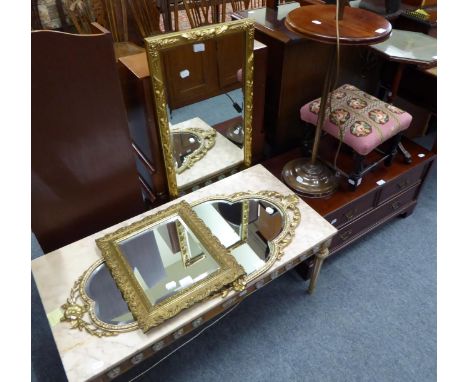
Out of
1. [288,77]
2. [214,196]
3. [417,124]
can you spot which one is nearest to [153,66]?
[214,196]

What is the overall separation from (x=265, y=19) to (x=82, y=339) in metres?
1.31

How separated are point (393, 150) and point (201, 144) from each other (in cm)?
84

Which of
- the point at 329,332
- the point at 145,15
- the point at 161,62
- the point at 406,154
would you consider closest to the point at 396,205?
the point at 406,154

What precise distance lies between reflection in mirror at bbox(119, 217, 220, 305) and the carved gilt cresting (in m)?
0.04

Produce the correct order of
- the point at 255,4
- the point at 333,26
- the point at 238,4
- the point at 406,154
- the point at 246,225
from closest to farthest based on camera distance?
the point at 333,26, the point at 246,225, the point at 406,154, the point at 238,4, the point at 255,4

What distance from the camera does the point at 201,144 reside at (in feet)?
4.81

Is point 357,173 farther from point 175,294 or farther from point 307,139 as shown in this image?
point 175,294

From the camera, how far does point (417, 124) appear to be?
2332 mm

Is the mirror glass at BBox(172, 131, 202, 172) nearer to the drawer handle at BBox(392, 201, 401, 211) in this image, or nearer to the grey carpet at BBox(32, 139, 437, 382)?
the grey carpet at BBox(32, 139, 437, 382)

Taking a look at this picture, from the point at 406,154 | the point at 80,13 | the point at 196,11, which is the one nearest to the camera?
the point at 406,154

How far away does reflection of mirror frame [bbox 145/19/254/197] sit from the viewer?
108 centimetres

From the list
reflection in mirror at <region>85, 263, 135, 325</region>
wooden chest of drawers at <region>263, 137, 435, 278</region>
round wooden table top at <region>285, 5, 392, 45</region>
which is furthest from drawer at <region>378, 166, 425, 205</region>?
reflection in mirror at <region>85, 263, 135, 325</region>

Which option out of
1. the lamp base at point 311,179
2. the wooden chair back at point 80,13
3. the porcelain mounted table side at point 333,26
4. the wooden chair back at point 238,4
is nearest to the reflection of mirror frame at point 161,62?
the porcelain mounted table side at point 333,26

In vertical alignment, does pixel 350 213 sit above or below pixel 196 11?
below
